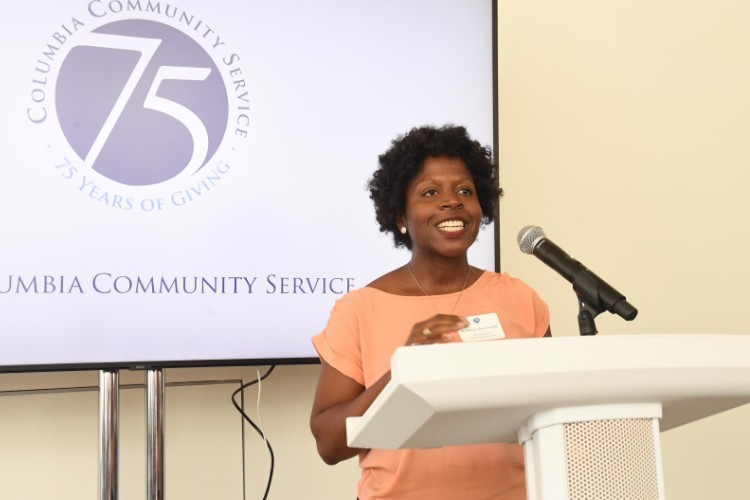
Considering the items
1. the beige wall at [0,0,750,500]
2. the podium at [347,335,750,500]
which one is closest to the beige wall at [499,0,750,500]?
the beige wall at [0,0,750,500]

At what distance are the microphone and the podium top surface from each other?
1.07 ft

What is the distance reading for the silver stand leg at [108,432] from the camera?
6.63 feet

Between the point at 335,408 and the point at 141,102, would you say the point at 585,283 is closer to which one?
the point at 335,408

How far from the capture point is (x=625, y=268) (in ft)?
9.25

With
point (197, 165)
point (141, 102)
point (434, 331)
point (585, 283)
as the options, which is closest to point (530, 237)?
point (585, 283)

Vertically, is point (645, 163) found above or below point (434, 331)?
above

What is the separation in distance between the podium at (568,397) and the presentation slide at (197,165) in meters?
1.31

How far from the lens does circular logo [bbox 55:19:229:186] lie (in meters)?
2.11

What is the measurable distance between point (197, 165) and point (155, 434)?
0.72m

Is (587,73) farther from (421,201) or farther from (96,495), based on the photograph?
(96,495)

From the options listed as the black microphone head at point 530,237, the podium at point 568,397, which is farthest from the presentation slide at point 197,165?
Result: the podium at point 568,397

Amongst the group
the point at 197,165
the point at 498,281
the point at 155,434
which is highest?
the point at 197,165

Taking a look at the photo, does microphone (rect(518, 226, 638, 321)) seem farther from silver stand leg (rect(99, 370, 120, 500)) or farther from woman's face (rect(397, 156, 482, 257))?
silver stand leg (rect(99, 370, 120, 500))

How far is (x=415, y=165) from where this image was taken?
1820mm
